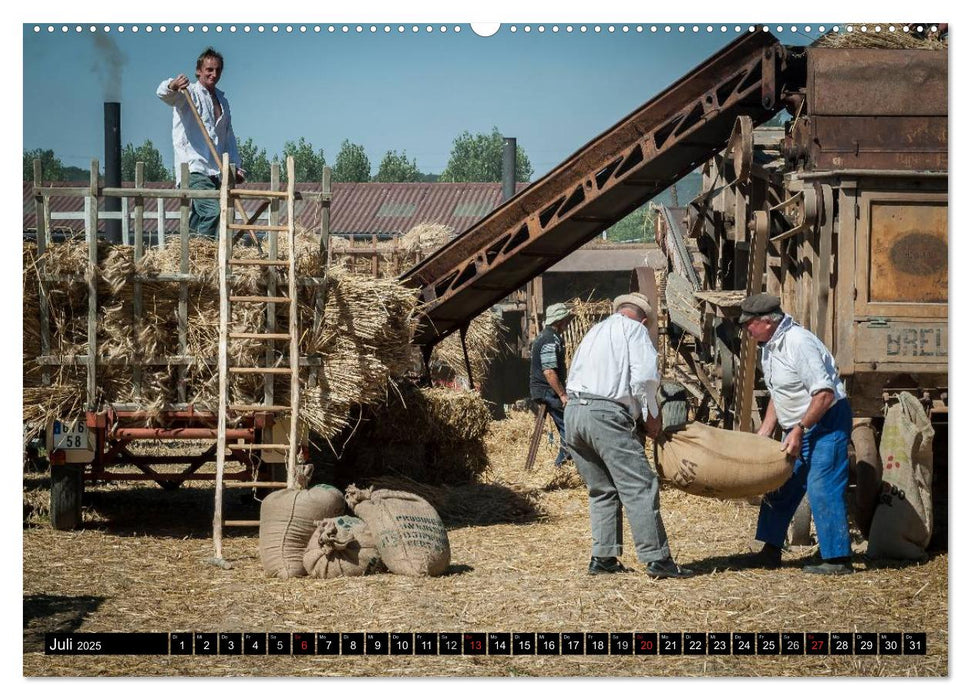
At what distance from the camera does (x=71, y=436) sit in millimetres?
9602

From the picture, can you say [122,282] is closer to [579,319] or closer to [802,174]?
[802,174]

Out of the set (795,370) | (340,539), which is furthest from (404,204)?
(795,370)

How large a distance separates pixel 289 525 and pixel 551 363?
4577mm

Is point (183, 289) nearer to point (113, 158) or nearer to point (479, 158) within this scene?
point (113, 158)

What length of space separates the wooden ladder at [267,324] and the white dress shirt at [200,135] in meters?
0.67

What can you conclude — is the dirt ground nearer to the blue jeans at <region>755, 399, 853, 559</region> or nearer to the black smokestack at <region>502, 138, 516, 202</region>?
the blue jeans at <region>755, 399, 853, 559</region>

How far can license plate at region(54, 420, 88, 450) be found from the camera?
959cm

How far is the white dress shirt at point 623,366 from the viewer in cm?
787

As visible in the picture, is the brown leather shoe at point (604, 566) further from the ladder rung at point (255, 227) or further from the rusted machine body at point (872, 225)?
the ladder rung at point (255, 227)

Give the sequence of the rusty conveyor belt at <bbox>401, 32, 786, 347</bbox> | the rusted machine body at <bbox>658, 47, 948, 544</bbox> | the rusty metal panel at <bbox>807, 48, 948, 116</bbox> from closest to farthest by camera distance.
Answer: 1. the rusted machine body at <bbox>658, 47, 948, 544</bbox>
2. the rusty metal panel at <bbox>807, 48, 948, 116</bbox>
3. the rusty conveyor belt at <bbox>401, 32, 786, 347</bbox>

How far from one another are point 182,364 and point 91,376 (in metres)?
0.66

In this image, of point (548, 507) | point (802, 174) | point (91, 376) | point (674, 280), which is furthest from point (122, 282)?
point (674, 280)

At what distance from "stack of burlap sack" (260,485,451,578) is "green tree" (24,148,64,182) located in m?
2.63

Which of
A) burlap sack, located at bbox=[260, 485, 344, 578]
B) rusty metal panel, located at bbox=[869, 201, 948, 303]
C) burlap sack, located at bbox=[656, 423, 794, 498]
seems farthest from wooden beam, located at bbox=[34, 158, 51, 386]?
rusty metal panel, located at bbox=[869, 201, 948, 303]
